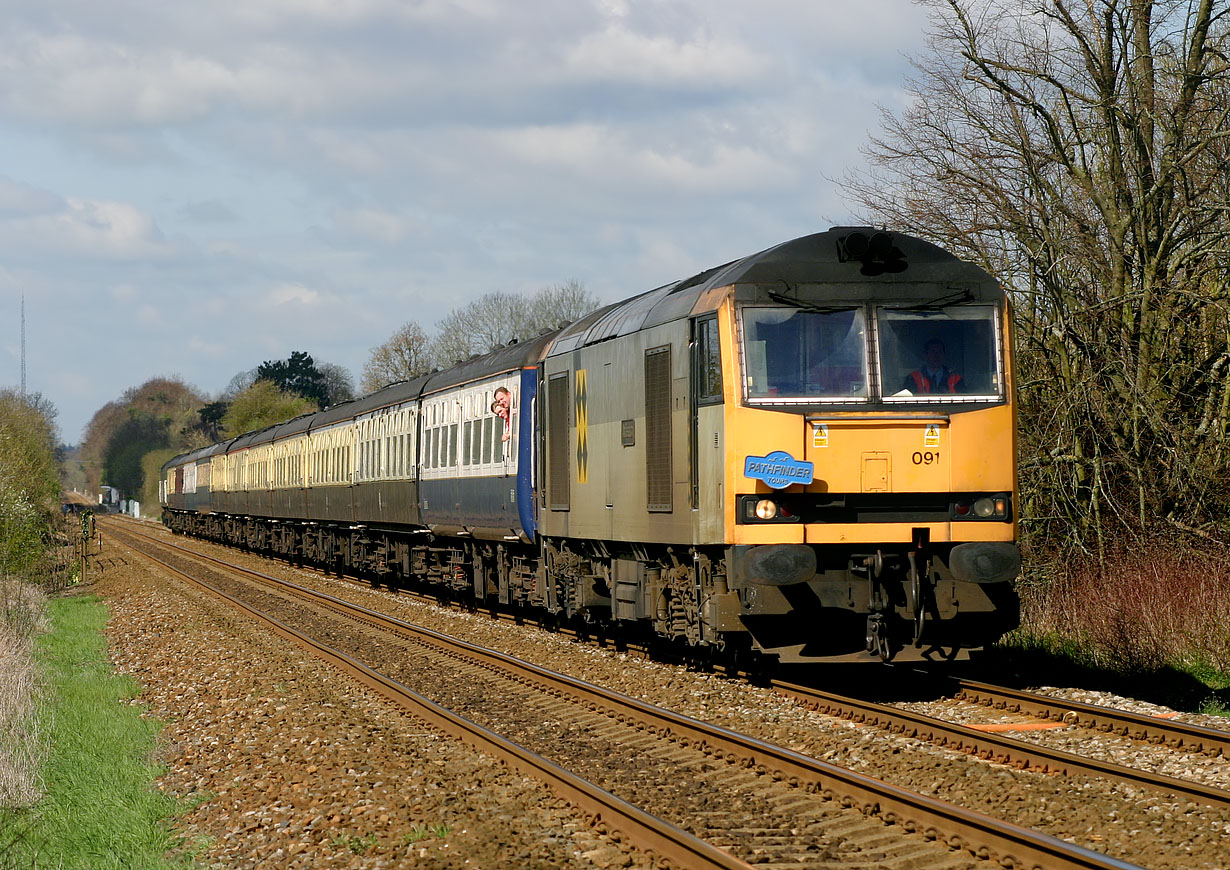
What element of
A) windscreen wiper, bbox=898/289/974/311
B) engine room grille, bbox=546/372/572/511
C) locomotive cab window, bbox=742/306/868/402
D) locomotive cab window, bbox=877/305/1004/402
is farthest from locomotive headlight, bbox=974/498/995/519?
engine room grille, bbox=546/372/572/511

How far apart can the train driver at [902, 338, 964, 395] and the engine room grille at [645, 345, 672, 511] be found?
7.08 ft

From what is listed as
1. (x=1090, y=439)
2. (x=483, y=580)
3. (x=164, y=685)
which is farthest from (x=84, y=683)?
(x=1090, y=439)

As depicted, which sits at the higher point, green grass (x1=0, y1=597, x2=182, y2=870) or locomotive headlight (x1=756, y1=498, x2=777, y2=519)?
locomotive headlight (x1=756, y1=498, x2=777, y2=519)

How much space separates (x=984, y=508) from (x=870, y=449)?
1.02m

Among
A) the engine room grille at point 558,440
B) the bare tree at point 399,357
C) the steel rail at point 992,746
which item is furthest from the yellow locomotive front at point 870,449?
the bare tree at point 399,357

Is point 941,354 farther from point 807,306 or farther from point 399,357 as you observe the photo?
point 399,357

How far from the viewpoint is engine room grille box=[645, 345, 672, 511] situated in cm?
1155

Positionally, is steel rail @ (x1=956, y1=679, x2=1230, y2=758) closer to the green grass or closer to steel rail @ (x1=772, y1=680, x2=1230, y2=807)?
steel rail @ (x1=772, y1=680, x2=1230, y2=807)

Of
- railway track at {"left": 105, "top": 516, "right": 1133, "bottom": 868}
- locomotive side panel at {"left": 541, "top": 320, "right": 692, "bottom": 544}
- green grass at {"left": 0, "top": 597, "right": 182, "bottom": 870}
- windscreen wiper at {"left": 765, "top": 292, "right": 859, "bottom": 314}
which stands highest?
windscreen wiper at {"left": 765, "top": 292, "right": 859, "bottom": 314}

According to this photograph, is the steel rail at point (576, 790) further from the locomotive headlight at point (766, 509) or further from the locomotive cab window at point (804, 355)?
the locomotive cab window at point (804, 355)

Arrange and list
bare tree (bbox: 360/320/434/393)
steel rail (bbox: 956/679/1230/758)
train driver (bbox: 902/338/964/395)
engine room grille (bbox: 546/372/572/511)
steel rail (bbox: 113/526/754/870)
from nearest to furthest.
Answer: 1. steel rail (bbox: 113/526/754/870)
2. steel rail (bbox: 956/679/1230/758)
3. train driver (bbox: 902/338/964/395)
4. engine room grille (bbox: 546/372/572/511)
5. bare tree (bbox: 360/320/434/393)

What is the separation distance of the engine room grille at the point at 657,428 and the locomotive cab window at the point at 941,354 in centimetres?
202

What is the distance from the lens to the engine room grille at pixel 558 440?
1472 cm

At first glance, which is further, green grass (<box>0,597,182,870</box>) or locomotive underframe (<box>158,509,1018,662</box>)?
locomotive underframe (<box>158,509,1018,662</box>)
